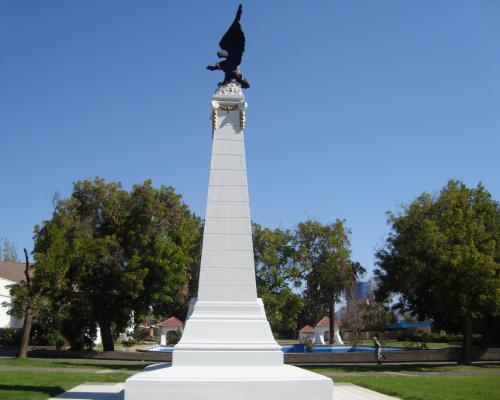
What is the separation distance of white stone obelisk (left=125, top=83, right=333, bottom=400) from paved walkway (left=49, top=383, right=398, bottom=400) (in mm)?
1873

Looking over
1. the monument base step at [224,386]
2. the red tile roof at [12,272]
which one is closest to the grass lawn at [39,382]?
the monument base step at [224,386]

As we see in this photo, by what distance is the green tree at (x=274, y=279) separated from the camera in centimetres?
2845

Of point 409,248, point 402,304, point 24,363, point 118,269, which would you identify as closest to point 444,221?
point 409,248

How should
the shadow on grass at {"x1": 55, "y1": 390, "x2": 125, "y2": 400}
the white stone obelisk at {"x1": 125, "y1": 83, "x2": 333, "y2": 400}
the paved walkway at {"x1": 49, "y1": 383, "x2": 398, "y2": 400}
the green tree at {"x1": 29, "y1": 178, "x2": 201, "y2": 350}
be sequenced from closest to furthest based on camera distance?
the white stone obelisk at {"x1": 125, "y1": 83, "x2": 333, "y2": 400}
the shadow on grass at {"x1": 55, "y1": 390, "x2": 125, "y2": 400}
the paved walkway at {"x1": 49, "y1": 383, "x2": 398, "y2": 400}
the green tree at {"x1": 29, "y1": 178, "x2": 201, "y2": 350}

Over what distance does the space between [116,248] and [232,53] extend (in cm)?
1448

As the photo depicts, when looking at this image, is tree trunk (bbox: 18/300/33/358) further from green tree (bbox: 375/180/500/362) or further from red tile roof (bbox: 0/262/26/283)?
red tile roof (bbox: 0/262/26/283)

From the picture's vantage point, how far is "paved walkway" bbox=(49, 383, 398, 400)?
37.9ft

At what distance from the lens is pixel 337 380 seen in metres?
16.2

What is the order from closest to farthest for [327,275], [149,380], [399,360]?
[149,380], [399,360], [327,275]

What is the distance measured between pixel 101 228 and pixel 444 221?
17675 millimetres

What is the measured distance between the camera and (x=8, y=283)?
43500mm

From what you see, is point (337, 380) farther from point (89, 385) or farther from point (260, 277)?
point (260, 277)

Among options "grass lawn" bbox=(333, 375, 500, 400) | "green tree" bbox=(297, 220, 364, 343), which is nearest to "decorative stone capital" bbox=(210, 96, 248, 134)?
"grass lawn" bbox=(333, 375, 500, 400)

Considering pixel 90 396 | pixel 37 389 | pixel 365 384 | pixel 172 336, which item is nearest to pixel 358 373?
pixel 365 384
